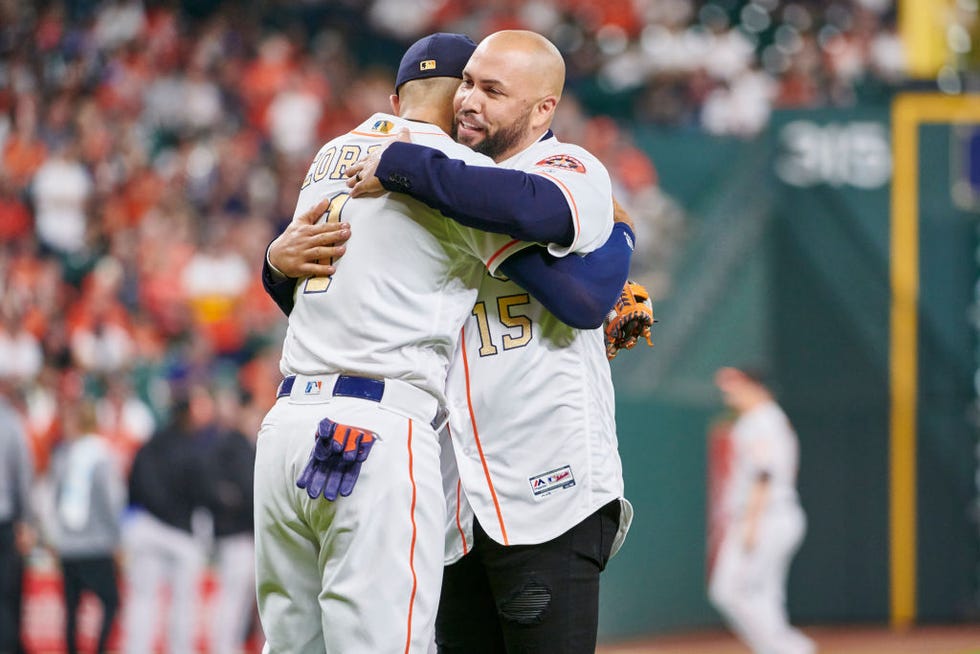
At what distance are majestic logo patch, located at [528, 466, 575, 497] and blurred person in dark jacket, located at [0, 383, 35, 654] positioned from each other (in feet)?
22.3

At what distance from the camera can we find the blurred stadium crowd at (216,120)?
13406 millimetres

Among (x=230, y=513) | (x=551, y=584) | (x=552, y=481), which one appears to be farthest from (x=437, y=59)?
(x=230, y=513)

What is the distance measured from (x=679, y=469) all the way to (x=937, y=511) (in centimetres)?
238

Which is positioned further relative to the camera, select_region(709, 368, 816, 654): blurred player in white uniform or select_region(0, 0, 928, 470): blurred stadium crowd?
select_region(0, 0, 928, 470): blurred stadium crowd

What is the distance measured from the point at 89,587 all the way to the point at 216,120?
7075 mm

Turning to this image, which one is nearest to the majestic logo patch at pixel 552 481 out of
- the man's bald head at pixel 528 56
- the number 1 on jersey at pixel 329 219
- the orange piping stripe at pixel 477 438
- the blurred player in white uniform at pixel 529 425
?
the blurred player in white uniform at pixel 529 425

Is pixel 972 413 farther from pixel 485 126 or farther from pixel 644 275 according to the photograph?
pixel 485 126

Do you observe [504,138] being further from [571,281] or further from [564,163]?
[571,281]

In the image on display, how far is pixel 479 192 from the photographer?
377 centimetres

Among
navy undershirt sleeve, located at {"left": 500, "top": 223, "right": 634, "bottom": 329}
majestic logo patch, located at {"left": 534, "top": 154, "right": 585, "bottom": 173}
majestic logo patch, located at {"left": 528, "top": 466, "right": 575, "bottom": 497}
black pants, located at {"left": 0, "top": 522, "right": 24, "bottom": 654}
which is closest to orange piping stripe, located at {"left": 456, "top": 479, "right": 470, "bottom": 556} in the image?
majestic logo patch, located at {"left": 528, "top": 466, "right": 575, "bottom": 497}

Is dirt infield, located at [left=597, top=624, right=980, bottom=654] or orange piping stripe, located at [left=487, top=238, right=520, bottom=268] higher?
orange piping stripe, located at [left=487, top=238, right=520, bottom=268]

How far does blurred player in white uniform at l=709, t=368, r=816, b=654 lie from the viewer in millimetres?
10961

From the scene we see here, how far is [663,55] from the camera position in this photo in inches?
681

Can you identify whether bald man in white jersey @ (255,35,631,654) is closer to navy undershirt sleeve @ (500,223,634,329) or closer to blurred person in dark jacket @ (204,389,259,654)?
navy undershirt sleeve @ (500,223,634,329)
